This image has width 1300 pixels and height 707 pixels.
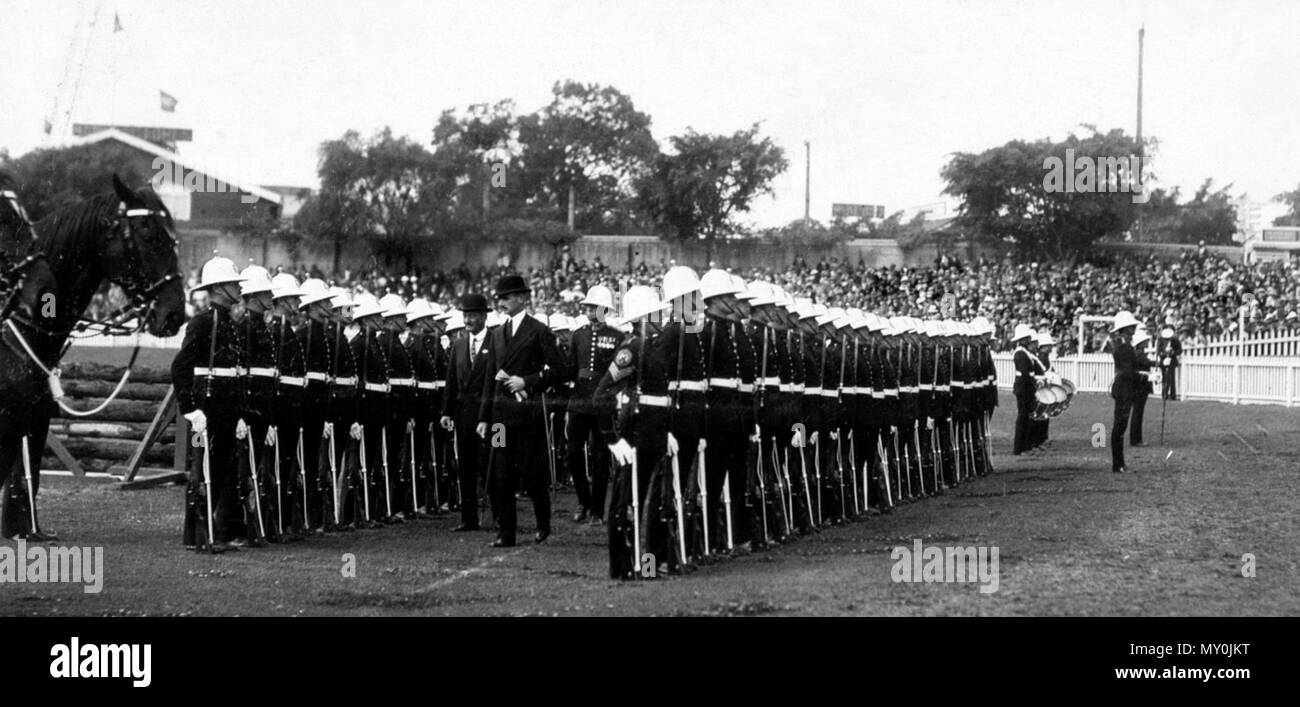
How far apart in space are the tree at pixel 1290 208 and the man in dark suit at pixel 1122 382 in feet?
19.9

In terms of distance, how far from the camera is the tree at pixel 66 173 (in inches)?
439

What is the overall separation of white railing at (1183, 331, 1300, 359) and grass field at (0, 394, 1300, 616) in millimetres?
16257

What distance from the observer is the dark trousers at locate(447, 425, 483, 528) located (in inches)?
571

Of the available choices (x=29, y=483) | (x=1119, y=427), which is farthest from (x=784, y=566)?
(x=1119, y=427)

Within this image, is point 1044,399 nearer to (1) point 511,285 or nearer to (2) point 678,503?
(1) point 511,285

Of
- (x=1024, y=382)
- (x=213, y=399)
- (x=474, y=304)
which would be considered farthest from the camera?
(x=1024, y=382)

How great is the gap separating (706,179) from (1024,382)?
11.7 meters

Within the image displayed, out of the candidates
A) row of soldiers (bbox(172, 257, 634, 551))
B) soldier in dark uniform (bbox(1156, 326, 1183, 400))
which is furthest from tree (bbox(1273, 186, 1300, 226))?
row of soldiers (bbox(172, 257, 634, 551))

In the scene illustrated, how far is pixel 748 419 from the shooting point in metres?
12.1

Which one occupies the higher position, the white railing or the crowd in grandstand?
the crowd in grandstand

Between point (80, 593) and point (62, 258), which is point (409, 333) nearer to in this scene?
Answer: point (62, 258)

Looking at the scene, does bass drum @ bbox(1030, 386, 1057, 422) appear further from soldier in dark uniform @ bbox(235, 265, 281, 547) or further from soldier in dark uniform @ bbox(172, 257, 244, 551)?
soldier in dark uniform @ bbox(172, 257, 244, 551)

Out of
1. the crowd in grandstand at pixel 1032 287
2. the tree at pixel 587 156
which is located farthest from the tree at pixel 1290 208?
the tree at pixel 587 156

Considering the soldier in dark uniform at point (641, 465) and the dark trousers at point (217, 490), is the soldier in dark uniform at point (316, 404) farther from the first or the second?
the soldier in dark uniform at point (641, 465)
